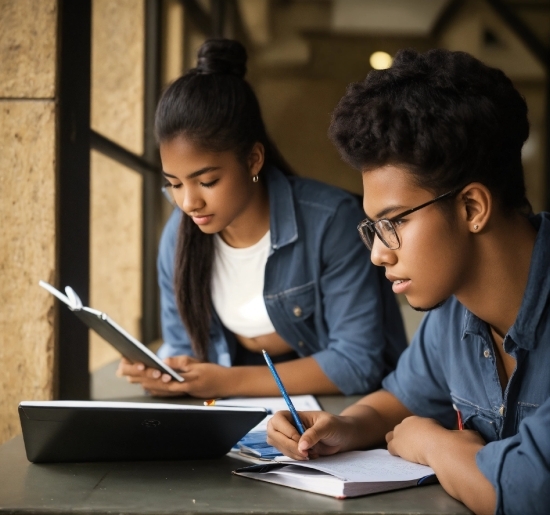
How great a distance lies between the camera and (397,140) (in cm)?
136

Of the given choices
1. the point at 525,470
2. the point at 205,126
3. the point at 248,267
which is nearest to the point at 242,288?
the point at 248,267

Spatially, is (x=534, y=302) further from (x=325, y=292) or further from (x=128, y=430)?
(x=325, y=292)

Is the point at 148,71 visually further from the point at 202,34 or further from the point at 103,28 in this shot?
the point at 202,34

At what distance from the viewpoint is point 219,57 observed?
228 cm

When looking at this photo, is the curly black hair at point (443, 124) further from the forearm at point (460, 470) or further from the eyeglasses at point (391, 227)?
the forearm at point (460, 470)

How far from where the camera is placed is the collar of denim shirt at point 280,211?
2.29 meters

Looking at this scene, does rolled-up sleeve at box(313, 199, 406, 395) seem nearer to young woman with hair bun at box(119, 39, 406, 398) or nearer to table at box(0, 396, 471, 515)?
young woman with hair bun at box(119, 39, 406, 398)

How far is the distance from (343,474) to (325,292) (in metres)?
1.00

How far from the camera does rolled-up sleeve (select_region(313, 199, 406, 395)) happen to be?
215 centimetres

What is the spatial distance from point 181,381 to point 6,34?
98 cm

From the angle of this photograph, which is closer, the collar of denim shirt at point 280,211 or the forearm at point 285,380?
the forearm at point 285,380

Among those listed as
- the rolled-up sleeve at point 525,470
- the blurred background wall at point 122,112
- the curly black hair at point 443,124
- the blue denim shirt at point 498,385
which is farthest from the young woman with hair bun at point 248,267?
the rolled-up sleeve at point 525,470

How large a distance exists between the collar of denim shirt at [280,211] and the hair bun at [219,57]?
334 millimetres

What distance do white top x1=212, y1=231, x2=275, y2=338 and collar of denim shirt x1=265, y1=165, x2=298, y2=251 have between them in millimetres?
59
